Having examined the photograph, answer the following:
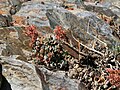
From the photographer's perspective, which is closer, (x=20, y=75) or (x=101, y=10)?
(x=20, y=75)

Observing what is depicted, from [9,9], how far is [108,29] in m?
9.60

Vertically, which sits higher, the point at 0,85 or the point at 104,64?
the point at 0,85

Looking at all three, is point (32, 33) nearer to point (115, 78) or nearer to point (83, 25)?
point (115, 78)

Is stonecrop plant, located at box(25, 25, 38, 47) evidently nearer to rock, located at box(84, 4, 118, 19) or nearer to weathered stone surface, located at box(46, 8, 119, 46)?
weathered stone surface, located at box(46, 8, 119, 46)

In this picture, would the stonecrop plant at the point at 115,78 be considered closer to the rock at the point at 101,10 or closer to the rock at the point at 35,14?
the rock at the point at 35,14

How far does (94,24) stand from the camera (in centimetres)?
3041

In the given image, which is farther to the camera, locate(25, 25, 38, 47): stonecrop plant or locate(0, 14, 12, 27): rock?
locate(0, 14, 12, 27): rock

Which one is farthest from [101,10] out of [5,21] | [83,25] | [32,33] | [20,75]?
[20,75]

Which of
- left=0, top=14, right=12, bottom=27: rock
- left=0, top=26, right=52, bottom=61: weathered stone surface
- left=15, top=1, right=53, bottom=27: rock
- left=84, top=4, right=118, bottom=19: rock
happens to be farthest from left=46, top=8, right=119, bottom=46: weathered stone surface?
left=84, top=4, right=118, bottom=19: rock

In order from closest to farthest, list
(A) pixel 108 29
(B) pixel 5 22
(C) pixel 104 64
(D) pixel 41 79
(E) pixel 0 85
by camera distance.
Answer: (E) pixel 0 85
(D) pixel 41 79
(C) pixel 104 64
(B) pixel 5 22
(A) pixel 108 29

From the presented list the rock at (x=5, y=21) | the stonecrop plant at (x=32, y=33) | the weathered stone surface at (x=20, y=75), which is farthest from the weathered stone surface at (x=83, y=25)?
the weathered stone surface at (x=20, y=75)

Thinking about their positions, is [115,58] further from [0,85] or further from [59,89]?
[0,85]

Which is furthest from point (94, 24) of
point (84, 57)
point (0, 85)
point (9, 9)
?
point (0, 85)

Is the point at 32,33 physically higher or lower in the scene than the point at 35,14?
higher
